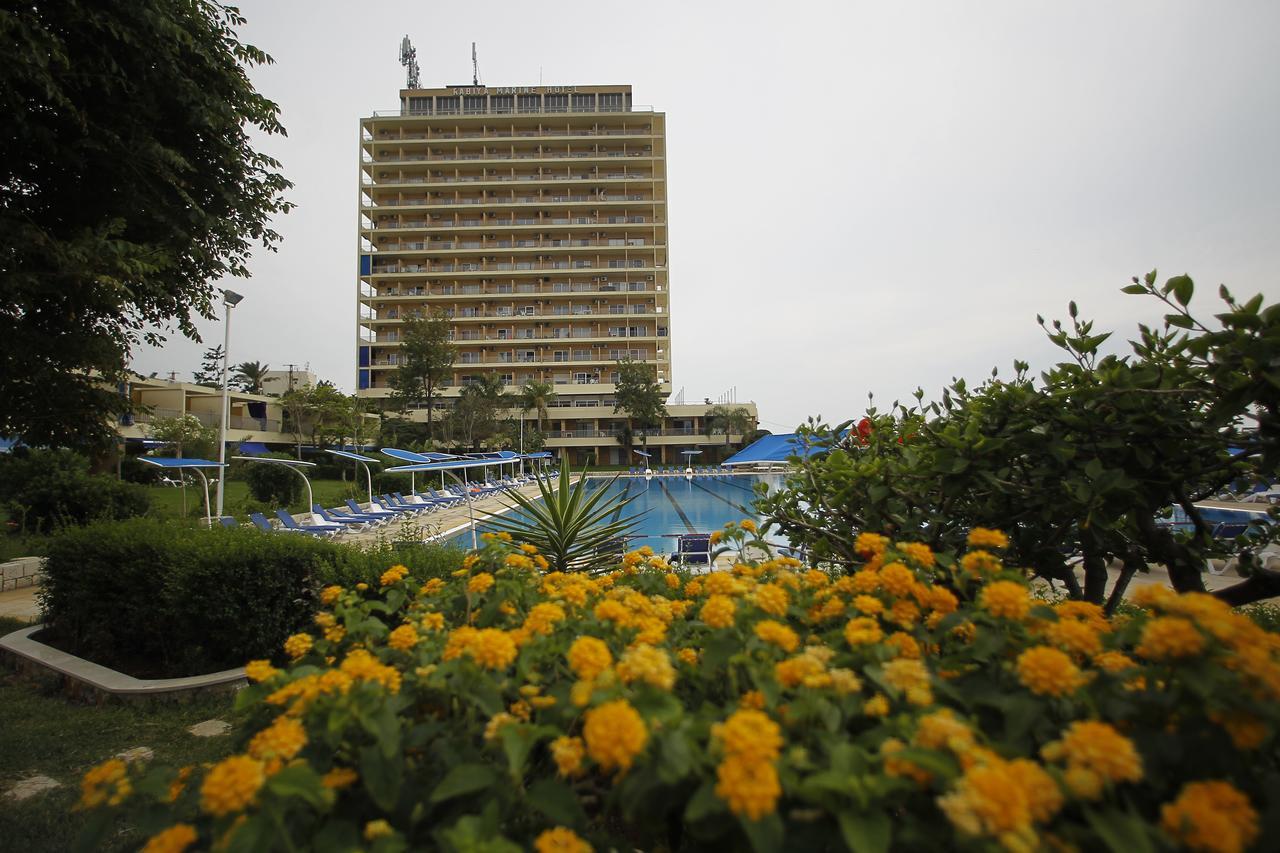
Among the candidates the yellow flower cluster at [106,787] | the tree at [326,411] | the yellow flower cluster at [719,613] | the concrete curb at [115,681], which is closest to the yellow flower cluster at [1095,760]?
the yellow flower cluster at [719,613]

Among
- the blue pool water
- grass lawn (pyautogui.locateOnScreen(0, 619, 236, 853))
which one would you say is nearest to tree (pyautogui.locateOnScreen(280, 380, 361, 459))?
the blue pool water

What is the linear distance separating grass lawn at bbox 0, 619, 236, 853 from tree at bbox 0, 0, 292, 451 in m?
2.59

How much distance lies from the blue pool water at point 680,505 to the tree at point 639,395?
9.92 metres

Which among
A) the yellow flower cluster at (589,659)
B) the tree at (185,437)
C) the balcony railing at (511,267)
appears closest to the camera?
the yellow flower cluster at (589,659)

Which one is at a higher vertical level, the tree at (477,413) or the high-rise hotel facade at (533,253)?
the high-rise hotel facade at (533,253)

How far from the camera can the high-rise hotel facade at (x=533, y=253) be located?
4916 centimetres

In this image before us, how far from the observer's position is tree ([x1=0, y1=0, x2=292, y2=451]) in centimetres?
400

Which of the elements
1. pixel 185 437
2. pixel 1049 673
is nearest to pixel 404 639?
pixel 1049 673

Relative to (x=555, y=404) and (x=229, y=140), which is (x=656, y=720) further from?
(x=555, y=404)

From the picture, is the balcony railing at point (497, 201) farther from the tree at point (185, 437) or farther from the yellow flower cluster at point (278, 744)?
→ the yellow flower cluster at point (278, 744)

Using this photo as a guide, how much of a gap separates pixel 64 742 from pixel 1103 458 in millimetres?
5328

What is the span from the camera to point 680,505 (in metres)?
22.4

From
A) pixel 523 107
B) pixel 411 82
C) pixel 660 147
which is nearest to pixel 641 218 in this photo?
pixel 660 147

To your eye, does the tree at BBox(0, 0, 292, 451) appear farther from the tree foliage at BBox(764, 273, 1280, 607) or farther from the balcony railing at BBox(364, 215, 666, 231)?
the balcony railing at BBox(364, 215, 666, 231)
